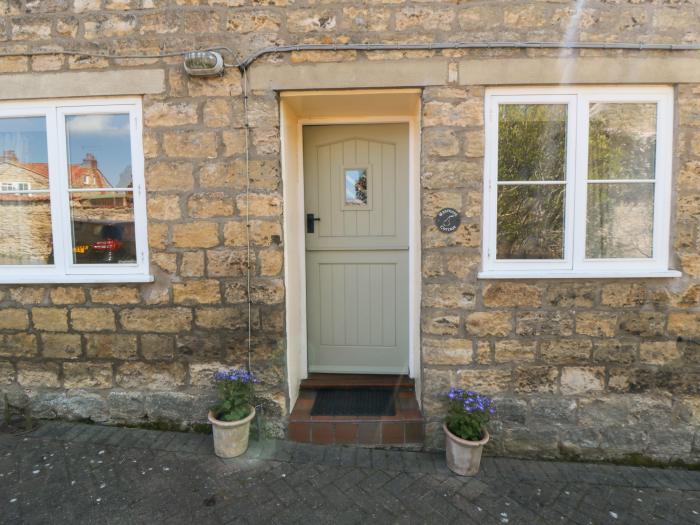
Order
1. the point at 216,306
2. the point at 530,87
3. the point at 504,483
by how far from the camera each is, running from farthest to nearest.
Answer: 1. the point at 216,306
2. the point at 530,87
3. the point at 504,483

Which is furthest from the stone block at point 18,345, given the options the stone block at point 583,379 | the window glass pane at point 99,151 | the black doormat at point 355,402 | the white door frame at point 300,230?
the stone block at point 583,379

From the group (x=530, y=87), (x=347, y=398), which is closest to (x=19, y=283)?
(x=347, y=398)

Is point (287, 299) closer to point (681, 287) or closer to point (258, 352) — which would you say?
point (258, 352)

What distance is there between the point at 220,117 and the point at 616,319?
3.21 meters

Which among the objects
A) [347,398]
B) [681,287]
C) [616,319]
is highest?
[681,287]

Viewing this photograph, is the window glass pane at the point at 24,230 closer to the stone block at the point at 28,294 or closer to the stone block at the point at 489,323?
the stone block at the point at 28,294

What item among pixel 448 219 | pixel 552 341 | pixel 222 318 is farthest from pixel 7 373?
pixel 552 341

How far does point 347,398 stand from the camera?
3.39 meters

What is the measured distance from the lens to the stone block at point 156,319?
306 centimetres

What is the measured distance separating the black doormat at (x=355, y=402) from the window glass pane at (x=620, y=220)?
76.5 inches

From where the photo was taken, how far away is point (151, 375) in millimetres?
3133

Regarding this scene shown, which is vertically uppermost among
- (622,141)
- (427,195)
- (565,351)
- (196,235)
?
(622,141)

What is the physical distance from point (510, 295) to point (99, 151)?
130 inches

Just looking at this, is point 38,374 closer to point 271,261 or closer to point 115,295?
point 115,295
